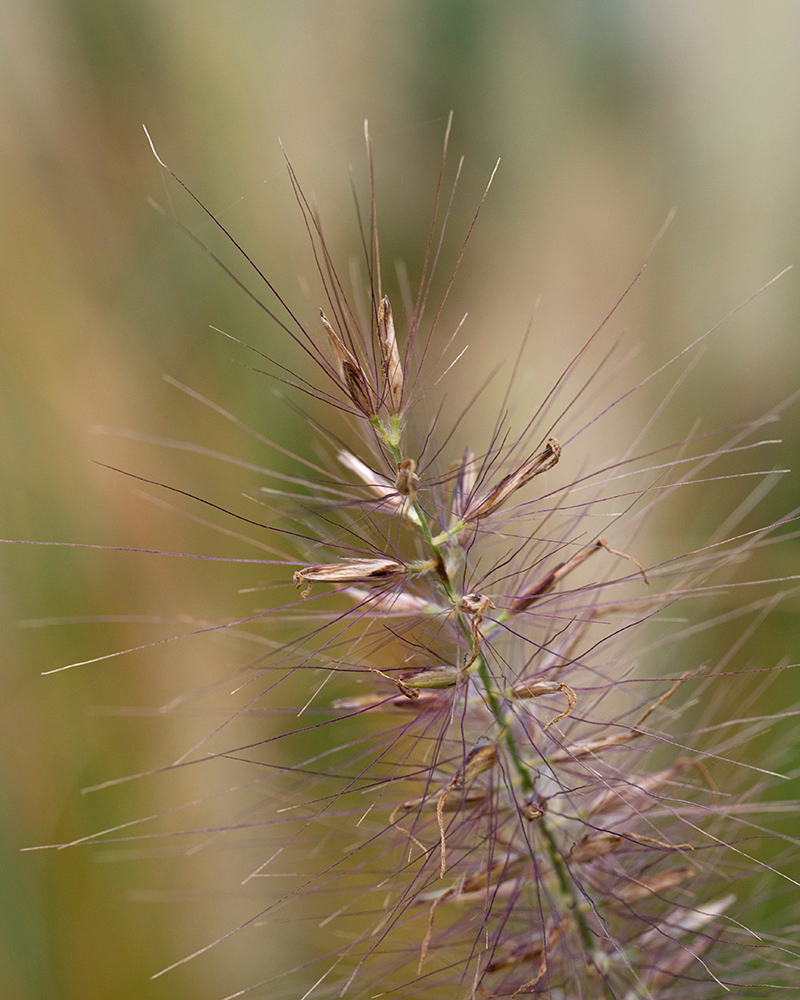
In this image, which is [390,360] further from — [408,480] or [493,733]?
[493,733]

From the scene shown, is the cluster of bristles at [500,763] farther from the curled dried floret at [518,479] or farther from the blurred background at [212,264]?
the blurred background at [212,264]

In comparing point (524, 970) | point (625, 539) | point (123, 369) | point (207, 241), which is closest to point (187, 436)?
point (123, 369)

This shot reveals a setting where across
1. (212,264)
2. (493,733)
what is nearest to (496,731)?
(493,733)

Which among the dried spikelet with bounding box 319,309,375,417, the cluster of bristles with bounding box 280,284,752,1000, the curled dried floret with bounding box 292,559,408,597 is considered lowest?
the cluster of bristles with bounding box 280,284,752,1000

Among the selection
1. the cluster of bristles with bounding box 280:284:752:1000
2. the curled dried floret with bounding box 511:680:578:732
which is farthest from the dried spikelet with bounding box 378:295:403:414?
the curled dried floret with bounding box 511:680:578:732

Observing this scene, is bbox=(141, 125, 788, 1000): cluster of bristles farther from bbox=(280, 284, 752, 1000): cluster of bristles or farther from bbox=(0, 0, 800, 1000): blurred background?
bbox=(0, 0, 800, 1000): blurred background

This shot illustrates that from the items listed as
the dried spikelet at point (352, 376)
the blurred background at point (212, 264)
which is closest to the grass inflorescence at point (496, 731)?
the dried spikelet at point (352, 376)

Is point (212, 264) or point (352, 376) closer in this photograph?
point (352, 376)

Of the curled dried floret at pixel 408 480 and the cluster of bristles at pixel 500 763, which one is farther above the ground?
the curled dried floret at pixel 408 480
